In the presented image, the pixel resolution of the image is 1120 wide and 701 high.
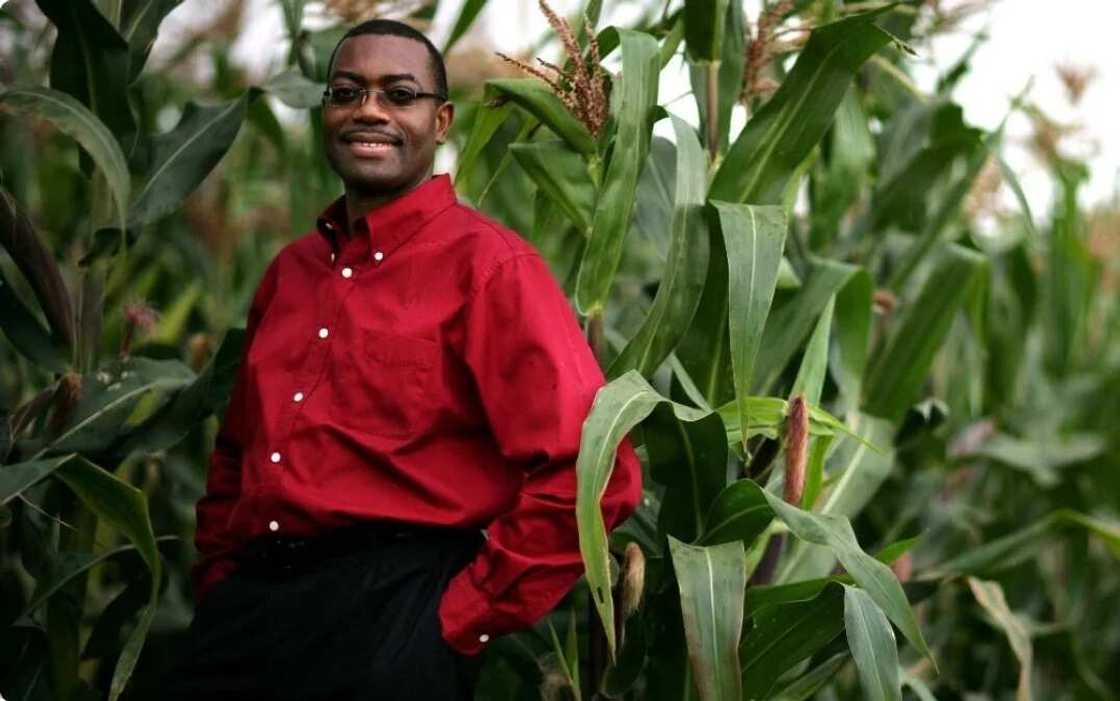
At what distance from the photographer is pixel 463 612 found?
171cm

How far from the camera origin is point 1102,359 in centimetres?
394

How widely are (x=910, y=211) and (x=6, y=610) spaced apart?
1598 millimetres

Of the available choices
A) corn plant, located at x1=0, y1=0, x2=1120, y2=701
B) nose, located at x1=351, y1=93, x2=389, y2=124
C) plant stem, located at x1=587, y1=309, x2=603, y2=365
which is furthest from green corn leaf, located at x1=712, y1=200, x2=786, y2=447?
nose, located at x1=351, y1=93, x2=389, y2=124

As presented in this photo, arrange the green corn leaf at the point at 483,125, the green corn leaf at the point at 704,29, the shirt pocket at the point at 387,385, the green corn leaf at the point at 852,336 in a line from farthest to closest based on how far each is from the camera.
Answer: the green corn leaf at the point at 852,336 < the green corn leaf at the point at 704,29 < the green corn leaf at the point at 483,125 < the shirt pocket at the point at 387,385

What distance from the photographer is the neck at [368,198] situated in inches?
73.2

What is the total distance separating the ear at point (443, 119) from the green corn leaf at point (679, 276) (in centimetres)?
28

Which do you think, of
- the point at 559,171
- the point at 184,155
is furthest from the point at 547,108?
the point at 184,155

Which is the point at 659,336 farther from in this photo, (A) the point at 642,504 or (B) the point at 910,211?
(B) the point at 910,211

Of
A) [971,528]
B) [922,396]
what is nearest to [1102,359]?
[922,396]

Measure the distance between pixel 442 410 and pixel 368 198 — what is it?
0.27 meters

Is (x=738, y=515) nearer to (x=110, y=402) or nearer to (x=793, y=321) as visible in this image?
(x=793, y=321)

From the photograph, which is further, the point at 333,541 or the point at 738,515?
the point at 738,515

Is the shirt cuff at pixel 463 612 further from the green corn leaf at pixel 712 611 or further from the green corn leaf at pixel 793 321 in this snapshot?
the green corn leaf at pixel 793 321

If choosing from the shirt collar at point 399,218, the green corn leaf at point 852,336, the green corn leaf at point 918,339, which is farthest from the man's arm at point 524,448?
the green corn leaf at point 918,339
